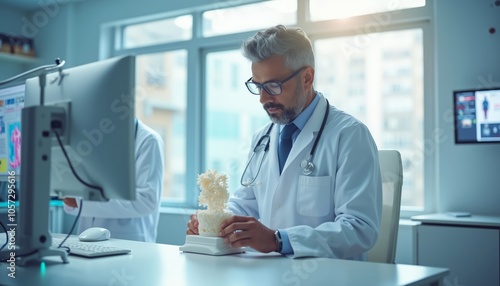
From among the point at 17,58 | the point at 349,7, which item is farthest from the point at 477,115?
the point at 17,58

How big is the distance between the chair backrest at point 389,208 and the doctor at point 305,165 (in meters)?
0.07

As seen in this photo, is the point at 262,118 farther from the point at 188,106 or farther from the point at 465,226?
the point at 465,226

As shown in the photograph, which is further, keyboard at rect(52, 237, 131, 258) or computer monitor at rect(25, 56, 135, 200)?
keyboard at rect(52, 237, 131, 258)

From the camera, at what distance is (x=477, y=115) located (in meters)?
3.04

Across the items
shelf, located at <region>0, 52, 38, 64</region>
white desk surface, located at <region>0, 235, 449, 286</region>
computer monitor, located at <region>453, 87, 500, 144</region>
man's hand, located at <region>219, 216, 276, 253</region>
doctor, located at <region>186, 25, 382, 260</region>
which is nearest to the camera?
white desk surface, located at <region>0, 235, 449, 286</region>

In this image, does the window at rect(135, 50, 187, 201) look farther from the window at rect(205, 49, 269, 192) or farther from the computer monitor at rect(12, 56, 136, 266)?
the computer monitor at rect(12, 56, 136, 266)

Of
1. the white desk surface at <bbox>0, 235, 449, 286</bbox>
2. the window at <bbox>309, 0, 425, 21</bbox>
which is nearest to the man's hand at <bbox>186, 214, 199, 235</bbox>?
the white desk surface at <bbox>0, 235, 449, 286</bbox>

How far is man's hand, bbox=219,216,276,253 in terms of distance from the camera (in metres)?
1.51

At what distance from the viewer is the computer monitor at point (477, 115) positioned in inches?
117

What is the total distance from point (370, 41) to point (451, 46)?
0.61 m

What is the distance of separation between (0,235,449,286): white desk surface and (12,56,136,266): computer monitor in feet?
0.39

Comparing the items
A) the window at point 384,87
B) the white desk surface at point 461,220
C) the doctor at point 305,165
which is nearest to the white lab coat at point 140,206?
the doctor at point 305,165

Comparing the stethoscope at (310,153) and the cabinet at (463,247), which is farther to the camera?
the cabinet at (463,247)

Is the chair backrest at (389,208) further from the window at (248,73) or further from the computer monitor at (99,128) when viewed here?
the window at (248,73)
